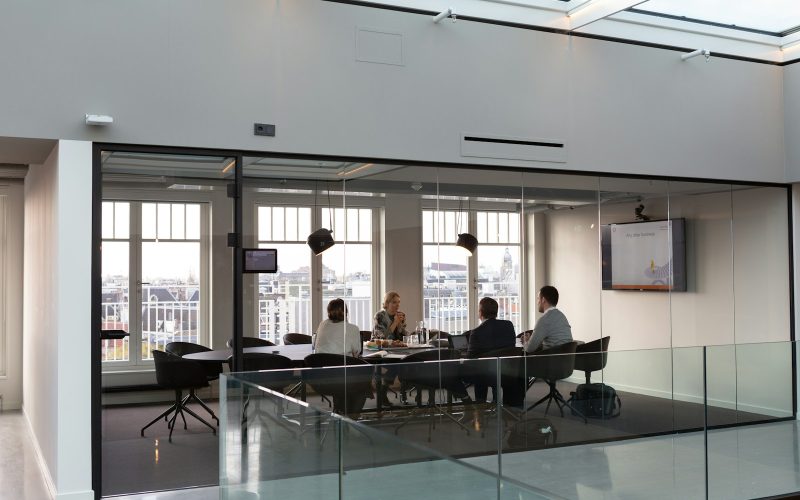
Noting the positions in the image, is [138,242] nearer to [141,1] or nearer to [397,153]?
[141,1]

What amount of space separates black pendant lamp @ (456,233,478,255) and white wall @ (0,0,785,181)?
0.68 meters

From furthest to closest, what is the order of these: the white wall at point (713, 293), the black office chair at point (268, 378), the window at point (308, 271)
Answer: the white wall at point (713, 293), the window at point (308, 271), the black office chair at point (268, 378)

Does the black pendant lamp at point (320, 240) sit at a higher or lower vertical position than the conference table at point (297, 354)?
higher

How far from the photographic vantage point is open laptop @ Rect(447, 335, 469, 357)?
23.6ft

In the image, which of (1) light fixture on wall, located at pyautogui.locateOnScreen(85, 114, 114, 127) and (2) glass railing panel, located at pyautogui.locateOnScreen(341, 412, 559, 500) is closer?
(2) glass railing panel, located at pyautogui.locateOnScreen(341, 412, 559, 500)

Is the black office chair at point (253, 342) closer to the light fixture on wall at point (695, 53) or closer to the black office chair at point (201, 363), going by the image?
the black office chair at point (201, 363)

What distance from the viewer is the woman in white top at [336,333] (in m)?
6.68

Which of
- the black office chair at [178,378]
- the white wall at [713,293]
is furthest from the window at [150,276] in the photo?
the white wall at [713,293]

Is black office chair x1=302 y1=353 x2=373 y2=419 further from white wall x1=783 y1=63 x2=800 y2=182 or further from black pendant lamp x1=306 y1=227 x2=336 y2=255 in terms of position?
white wall x1=783 y1=63 x2=800 y2=182

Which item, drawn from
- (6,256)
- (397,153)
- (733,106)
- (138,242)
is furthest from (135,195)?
(733,106)

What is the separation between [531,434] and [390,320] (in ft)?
5.95

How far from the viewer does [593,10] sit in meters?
7.25

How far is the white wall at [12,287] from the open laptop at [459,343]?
6029 mm

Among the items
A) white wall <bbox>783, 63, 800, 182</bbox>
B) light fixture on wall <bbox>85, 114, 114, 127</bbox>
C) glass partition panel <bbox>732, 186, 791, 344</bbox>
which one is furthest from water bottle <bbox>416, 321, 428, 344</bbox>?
white wall <bbox>783, 63, 800, 182</bbox>
